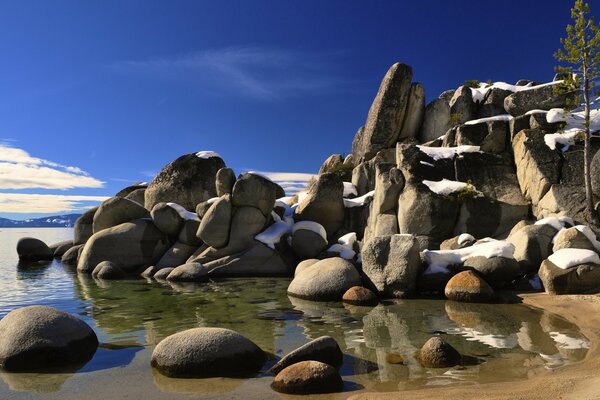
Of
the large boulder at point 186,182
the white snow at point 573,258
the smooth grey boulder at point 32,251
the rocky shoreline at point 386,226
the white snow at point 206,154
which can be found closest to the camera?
the rocky shoreline at point 386,226

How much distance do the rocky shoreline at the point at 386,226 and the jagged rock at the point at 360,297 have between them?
4cm

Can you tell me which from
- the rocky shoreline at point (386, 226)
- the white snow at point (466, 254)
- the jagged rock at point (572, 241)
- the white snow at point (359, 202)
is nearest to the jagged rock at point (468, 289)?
the rocky shoreline at point (386, 226)

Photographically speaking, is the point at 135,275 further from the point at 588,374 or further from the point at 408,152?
the point at 588,374

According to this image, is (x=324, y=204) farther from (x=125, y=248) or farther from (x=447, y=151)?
(x=125, y=248)

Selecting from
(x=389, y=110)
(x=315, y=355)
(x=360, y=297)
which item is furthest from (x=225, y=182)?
(x=315, y=355)

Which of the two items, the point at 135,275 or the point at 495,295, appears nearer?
the point at 495,295

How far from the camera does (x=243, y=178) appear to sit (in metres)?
26.7

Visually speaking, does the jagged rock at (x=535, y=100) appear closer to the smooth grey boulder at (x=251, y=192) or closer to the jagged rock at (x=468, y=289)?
the smooth grey boulder at (x=251, y=192)

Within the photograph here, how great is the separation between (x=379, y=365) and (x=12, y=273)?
27.0m

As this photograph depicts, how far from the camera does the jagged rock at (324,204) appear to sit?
29766 mm

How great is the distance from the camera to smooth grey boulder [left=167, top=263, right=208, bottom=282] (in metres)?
23.0

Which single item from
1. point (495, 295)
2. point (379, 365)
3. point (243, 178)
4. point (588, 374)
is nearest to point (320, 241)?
point (243, 178)

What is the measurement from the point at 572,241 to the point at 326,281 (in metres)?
9.14

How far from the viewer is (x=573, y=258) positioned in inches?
611
